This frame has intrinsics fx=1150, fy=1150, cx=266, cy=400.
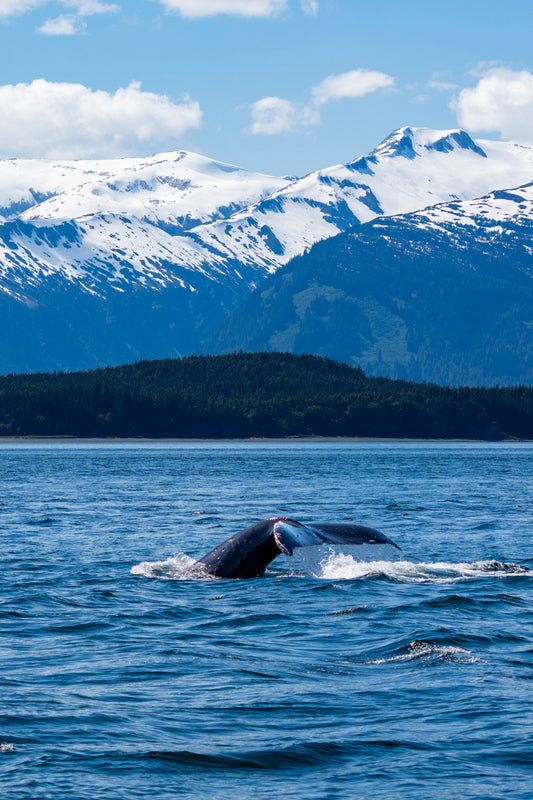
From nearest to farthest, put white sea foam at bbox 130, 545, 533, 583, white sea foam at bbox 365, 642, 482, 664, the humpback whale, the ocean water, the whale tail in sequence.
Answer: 1. the ocean water
2. white sea foam at bbox 365, 642, 482, 664
3. the whale tail
4. the humpback whale
5. white sea foam at bbox 130, 545, 533, 583

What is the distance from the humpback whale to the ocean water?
0.59 meters

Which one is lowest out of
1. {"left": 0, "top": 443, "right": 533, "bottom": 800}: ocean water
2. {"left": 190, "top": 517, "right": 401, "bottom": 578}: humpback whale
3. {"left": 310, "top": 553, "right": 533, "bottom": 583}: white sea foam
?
{"left": 0, "top": 443, "right": 533, "bottom": 800}: ocean water

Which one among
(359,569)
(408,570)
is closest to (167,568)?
(359,569)

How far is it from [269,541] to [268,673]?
7417mm

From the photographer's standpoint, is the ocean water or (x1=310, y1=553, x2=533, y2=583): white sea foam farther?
(x1=310, y1=553, x2=533, y2=583): white sea foam

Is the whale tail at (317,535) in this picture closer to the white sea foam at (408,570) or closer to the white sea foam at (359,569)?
the white sea foam at (359,569)

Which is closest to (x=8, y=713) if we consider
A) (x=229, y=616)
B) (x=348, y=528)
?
(x=229, y=616)

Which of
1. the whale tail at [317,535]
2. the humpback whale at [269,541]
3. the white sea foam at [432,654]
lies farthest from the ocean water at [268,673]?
the whale tail at [317,535]

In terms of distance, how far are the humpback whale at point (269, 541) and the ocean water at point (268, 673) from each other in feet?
1.94

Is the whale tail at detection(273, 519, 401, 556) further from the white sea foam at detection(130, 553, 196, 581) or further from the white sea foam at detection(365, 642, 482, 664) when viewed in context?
the white sea foam at detection(130, 553, 196, 581)

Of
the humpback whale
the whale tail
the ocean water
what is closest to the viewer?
the ocean water

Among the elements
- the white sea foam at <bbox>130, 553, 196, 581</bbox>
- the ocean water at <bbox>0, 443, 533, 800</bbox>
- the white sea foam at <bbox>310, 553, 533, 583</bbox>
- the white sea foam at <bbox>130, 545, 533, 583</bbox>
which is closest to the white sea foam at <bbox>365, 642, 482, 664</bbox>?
the ocean water at <bbox>0, 443, 533, 800</bbox>

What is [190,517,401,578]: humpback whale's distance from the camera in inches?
952

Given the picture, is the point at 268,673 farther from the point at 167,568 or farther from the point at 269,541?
the point at 167,568
